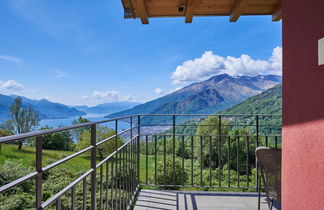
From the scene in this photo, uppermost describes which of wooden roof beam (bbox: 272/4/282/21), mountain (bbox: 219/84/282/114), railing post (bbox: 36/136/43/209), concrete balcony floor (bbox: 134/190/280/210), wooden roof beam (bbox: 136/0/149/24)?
wooden roof beam (bbox: 272/4/282/21)

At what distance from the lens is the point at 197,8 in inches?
90.0

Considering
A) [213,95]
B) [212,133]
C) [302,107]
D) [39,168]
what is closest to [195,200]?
[302,107]

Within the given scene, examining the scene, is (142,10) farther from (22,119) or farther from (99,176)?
(22,119)

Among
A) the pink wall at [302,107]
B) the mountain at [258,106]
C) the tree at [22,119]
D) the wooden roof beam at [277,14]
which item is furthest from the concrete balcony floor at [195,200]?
the mountain at [258,106]

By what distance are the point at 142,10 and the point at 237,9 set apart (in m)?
0.93

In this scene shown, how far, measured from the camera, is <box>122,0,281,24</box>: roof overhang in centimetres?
217

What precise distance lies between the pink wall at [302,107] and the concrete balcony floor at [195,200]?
148 cm

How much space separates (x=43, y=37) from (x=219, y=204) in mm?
51771

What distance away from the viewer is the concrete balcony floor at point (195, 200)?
2986 millimetres

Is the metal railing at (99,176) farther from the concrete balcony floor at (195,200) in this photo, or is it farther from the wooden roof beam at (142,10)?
the wooden roof beam at (142,10)

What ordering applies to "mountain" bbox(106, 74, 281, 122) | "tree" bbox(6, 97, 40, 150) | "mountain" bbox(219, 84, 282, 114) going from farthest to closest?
"mountain" bbox(106, 74, 281, 122) → "mountain" bbox(219, 84, 282, 114) → "tree" bbox(6, 97, 40, 150)

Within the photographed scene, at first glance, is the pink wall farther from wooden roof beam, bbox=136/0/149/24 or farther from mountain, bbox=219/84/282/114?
mountain, bbox=219/84/282/114

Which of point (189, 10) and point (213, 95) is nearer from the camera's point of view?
point (189, 10)

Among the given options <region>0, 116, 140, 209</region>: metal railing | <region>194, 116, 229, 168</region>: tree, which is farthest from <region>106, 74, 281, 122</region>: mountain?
<region>0, 116, 140, 209</region>: metal railing
